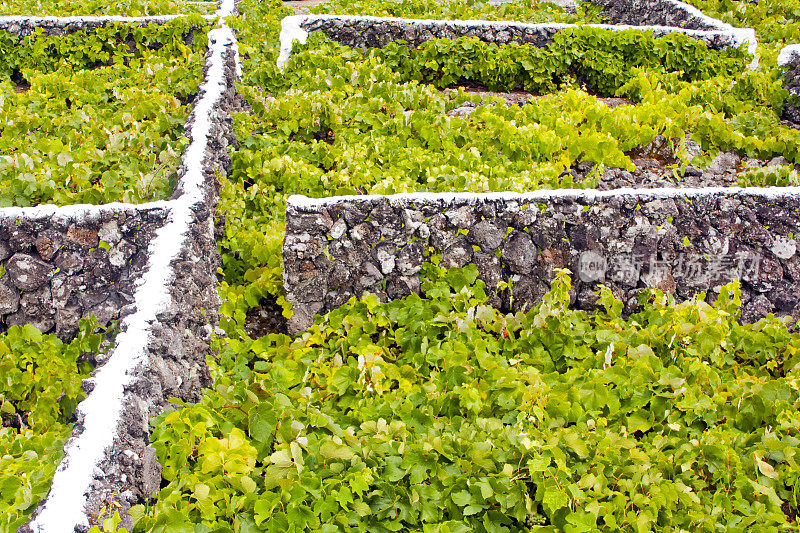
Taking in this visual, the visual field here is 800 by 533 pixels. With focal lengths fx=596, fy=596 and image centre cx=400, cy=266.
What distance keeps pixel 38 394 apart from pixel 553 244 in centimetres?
427

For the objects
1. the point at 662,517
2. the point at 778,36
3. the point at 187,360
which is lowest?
the point at 662,517

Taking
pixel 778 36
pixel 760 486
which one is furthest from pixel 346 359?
pixel 778 36

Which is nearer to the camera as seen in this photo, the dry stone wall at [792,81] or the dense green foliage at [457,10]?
the dry stone wall at [792,81]

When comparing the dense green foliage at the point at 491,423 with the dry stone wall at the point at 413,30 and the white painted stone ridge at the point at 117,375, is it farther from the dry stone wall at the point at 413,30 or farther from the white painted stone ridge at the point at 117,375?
the dry stone wall at the point at 413,30

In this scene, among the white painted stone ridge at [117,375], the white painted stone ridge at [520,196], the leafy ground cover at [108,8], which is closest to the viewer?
the white painted stone ridge at [117,375]

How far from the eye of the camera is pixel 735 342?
5027mm

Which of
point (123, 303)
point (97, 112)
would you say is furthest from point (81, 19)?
point (123, 303)

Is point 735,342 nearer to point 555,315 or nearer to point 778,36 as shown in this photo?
point 555,315

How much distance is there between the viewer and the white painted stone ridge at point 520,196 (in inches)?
201

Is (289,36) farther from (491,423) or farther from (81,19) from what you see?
(491,423)

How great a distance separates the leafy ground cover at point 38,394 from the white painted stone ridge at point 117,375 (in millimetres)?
433

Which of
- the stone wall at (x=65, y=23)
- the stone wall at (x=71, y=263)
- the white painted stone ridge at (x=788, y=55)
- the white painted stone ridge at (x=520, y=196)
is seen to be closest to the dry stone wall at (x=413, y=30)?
the stone wall at (x=65, y=23)

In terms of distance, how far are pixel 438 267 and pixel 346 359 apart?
1.16 metres

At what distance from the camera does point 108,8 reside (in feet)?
36.4
